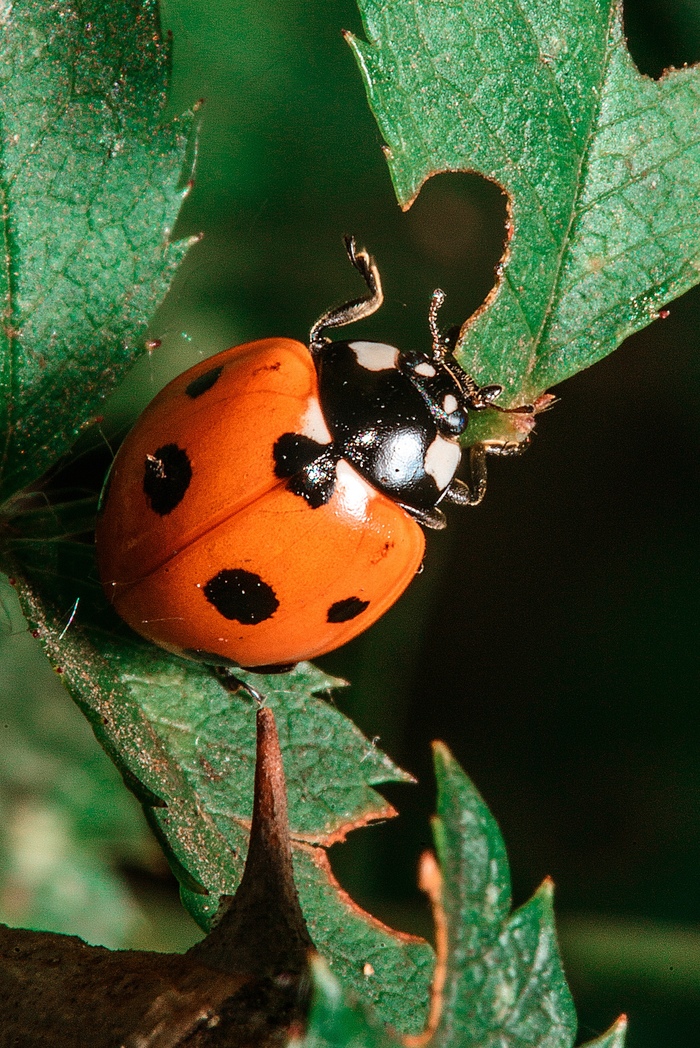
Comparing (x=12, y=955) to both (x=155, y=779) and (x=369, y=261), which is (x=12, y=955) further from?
(x=369, y=261)

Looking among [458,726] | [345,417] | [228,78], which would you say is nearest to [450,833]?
[345,417]

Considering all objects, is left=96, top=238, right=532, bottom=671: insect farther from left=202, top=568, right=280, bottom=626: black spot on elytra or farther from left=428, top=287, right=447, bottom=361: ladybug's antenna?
left=428, top=287, right=447, bottom=361: ladybug's antenna

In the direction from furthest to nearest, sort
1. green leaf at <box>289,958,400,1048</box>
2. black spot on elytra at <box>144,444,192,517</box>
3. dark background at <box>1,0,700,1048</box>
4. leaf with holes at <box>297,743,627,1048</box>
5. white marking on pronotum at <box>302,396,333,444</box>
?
1. dark background at <box>1,0,700,1048</box>
2. white marking on pronotum at <box>302,396,333,444</box>
3. black spot on elytra at <box>144,444,192,517</box>
4. leaf with holes at <box>297,743,627,1048</box>
5. green leaf at <box>289,958,400,1048</box>

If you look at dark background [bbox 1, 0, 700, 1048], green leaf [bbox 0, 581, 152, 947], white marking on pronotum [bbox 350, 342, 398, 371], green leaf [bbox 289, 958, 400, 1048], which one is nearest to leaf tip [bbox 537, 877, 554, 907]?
green leaf [bbox 289, 958, 400, 1048]

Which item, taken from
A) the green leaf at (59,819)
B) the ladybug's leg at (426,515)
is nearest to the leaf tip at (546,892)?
the ladybug's leg at (426,515)

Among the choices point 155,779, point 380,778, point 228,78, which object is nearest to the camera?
point 155,779

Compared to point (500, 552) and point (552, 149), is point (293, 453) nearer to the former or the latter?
point (552, 149)
